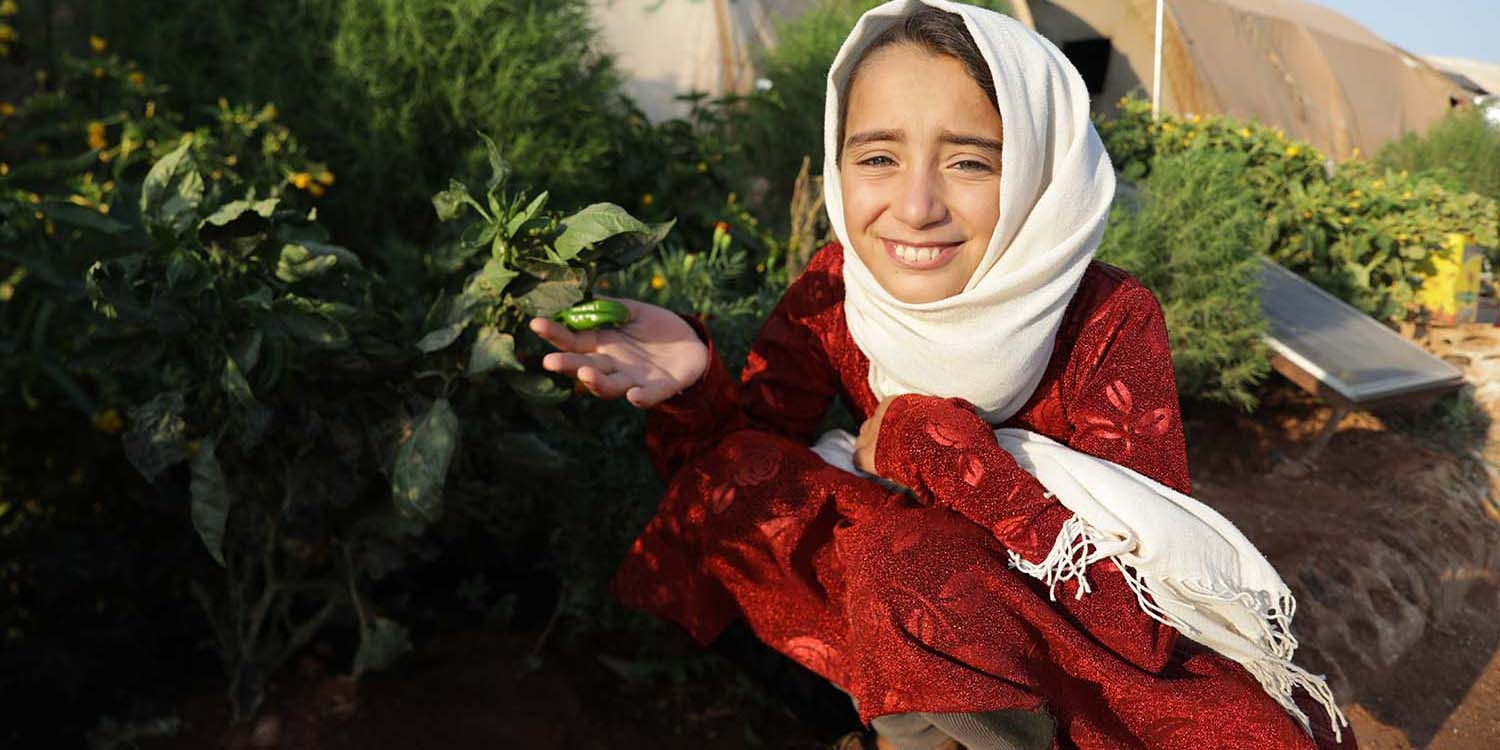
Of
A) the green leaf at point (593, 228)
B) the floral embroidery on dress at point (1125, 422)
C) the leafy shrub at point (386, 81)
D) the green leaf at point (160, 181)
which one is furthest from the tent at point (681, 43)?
the floral embroidery on dress at point (1125, 422)

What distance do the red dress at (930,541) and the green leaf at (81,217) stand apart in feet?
2.94

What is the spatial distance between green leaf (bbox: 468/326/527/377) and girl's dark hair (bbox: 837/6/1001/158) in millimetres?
724

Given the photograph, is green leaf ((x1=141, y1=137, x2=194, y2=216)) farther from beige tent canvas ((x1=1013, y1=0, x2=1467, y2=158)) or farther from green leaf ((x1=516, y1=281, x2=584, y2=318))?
beige tent canvas ((x1=1013, y1=0, x2=1467, y2=158))

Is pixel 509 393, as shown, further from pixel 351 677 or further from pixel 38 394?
pixel 38 394

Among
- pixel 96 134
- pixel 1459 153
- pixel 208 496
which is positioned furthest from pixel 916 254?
pixel 1459 153

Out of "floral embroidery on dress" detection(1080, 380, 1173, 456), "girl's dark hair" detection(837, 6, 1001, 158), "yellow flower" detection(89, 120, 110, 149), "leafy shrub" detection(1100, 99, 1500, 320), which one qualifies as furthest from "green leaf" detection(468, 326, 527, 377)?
"leafy shrub" detection(1100, 99, 1500, 320)

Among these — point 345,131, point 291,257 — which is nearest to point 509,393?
point 291,257

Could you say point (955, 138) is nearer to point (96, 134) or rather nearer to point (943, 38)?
point (943, 38)

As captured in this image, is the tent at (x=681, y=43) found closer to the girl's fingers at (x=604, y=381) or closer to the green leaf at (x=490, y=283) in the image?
the green leaf at (x=490, y=283)

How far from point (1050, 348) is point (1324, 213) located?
3.53 m

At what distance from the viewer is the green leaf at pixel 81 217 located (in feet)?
5.75

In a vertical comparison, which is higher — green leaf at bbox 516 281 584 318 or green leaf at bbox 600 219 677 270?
green leaf at bbox 600 219 677 270

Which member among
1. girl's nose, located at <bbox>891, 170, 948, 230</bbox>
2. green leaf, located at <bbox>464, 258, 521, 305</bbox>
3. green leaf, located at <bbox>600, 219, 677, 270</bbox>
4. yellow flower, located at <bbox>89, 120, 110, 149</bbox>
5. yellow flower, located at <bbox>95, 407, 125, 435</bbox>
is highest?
girl's nose, located at <bbox>891, 170, 948, 230</bbox>

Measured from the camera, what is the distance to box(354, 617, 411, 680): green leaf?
6.64ft
